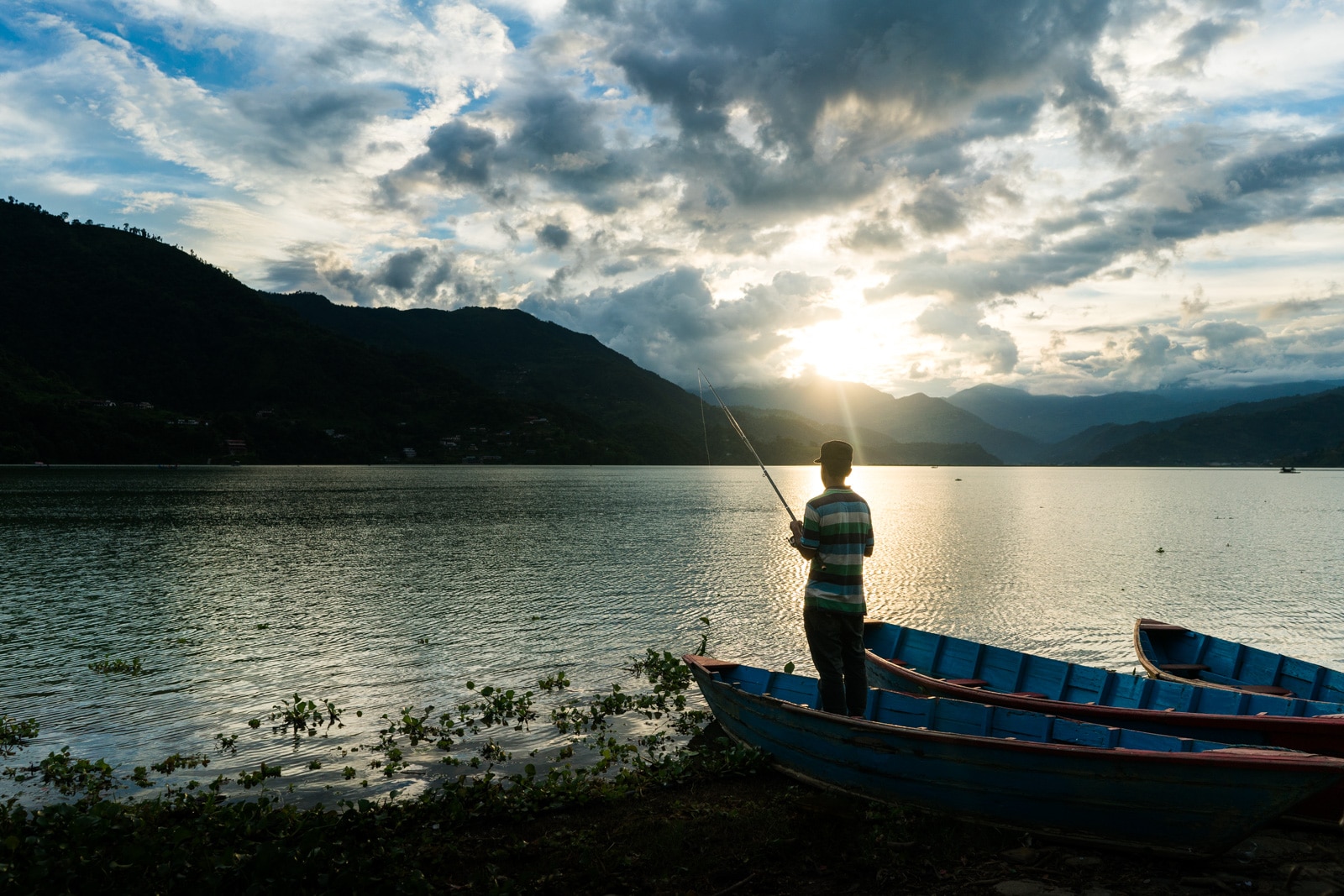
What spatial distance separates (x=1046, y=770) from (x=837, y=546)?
3437 mm

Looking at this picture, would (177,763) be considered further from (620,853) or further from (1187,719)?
(1187,719)

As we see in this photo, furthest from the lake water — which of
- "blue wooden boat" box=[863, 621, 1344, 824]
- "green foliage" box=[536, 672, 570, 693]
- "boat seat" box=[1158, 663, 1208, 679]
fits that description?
"boat seat" box=[1158, 663, 1208, 679]

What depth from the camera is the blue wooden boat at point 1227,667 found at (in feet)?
39.1

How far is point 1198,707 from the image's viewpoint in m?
10.6

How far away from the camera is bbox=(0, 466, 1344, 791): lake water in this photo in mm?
16672

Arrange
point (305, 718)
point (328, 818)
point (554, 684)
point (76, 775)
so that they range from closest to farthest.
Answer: point (328, 818) < point (76, 775) < point (305, 718) < point (554, 684)

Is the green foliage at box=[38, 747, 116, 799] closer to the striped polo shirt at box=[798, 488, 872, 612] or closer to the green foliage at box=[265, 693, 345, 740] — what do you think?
the green foliage at box=[265, 693, 345, 740]

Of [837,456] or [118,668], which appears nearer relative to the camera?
[837,456]

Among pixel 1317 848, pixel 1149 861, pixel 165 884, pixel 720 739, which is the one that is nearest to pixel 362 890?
pixel 165 884

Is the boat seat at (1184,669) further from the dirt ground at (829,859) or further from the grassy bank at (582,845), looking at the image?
the grassy bank at (582,845)

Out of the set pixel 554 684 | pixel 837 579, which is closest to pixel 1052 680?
pixel 837 579

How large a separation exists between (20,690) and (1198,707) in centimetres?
2295

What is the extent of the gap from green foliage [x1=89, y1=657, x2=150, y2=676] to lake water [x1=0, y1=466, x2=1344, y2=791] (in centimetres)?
31

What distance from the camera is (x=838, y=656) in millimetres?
10281
